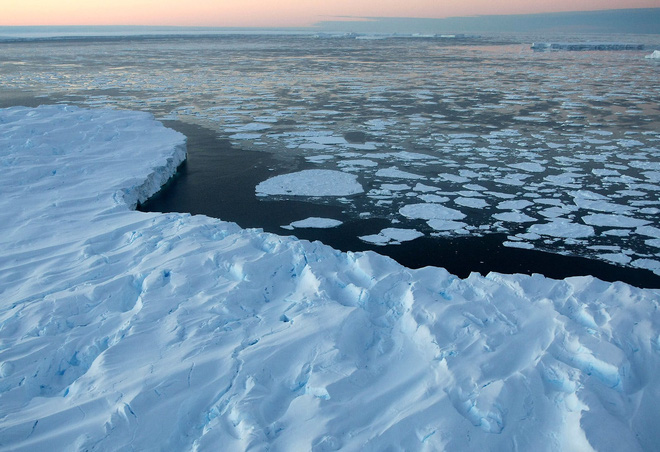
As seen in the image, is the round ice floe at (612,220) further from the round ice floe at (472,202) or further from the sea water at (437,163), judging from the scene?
the round ice floe at (472,202)

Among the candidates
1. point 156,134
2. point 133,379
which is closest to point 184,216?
point 133,379

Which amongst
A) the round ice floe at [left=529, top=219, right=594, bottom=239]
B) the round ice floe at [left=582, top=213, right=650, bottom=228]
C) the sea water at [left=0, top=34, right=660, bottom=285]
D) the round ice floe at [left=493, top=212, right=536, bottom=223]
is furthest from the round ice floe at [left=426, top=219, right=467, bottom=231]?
the round ice floe at [left=582, top=213, right=650, bottom=228]

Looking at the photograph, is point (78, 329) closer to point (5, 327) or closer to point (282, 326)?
point (5, 327)

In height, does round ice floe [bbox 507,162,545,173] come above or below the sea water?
above

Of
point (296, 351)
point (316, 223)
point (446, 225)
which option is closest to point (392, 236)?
point (446, 225)

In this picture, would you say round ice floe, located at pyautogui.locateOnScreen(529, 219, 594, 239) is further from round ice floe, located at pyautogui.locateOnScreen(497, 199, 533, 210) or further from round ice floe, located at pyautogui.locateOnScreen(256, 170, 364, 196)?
round ice floe, located at pyautogui.locateOnScreen(256, 170, 364, 196)

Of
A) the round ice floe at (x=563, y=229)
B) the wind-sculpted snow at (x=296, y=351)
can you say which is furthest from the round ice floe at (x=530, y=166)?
the wind-sculpted snow at (x=296, y=351)
